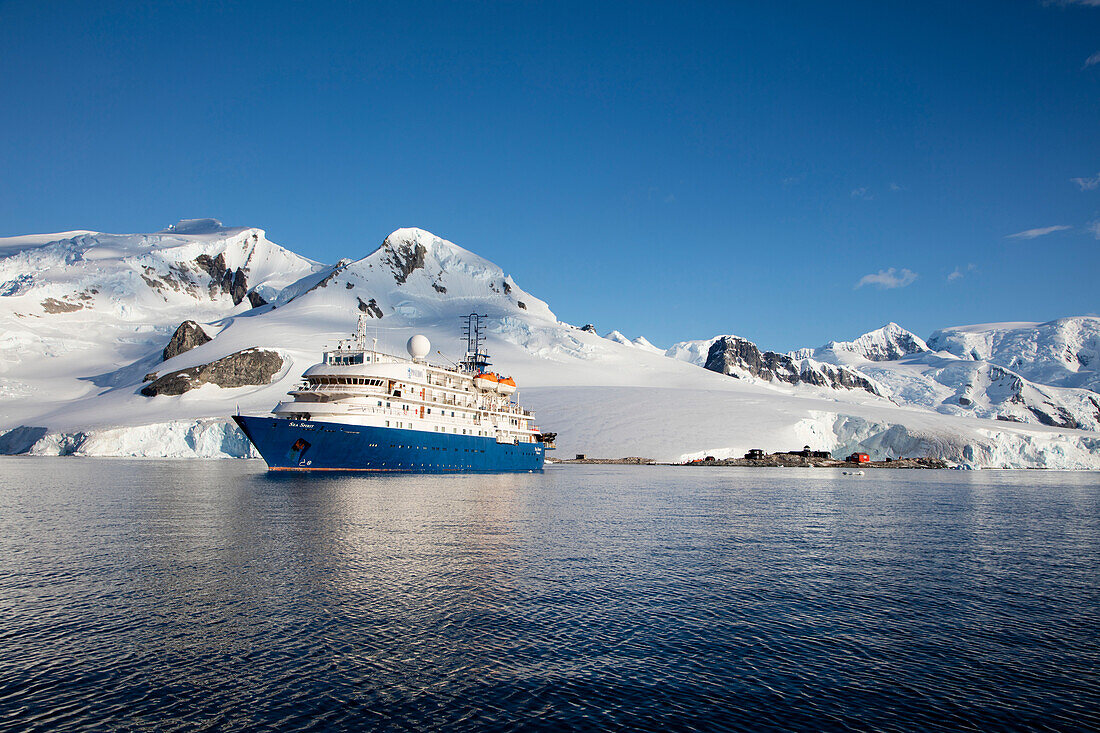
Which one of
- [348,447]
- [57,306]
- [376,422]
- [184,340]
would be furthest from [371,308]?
[348,447]

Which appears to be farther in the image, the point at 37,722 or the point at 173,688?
the point at 173,688

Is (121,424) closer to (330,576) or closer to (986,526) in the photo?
(330,576)

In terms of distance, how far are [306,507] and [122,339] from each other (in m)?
152

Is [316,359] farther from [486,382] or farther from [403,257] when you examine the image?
[403,257]

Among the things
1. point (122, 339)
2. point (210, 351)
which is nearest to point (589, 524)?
point (210, 351)

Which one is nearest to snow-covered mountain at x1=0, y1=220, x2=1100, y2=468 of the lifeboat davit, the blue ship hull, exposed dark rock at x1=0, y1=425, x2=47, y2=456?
exposed dark rock at x1=0, y1=425, x2=47, y2=456

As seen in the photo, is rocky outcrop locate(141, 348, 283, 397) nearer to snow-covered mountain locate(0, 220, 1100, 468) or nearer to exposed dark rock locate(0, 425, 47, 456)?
snow-covered mountain locate(0, 220, 1100, 468)

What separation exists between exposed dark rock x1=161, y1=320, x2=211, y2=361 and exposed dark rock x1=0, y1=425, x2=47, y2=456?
3549cm

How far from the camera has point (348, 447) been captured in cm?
4775

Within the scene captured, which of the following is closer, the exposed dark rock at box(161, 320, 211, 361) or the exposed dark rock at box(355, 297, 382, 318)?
the exposed dark rock at box(161, 320, 211, 361)

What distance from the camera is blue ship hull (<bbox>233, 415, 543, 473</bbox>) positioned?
46.5m

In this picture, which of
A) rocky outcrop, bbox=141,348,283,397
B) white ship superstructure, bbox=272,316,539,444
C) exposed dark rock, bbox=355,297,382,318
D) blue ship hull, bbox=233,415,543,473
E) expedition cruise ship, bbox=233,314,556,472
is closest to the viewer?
blue ship hull, bbox=233,415,543,473

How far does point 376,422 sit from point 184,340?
9838cm

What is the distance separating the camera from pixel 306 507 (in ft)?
88.9
